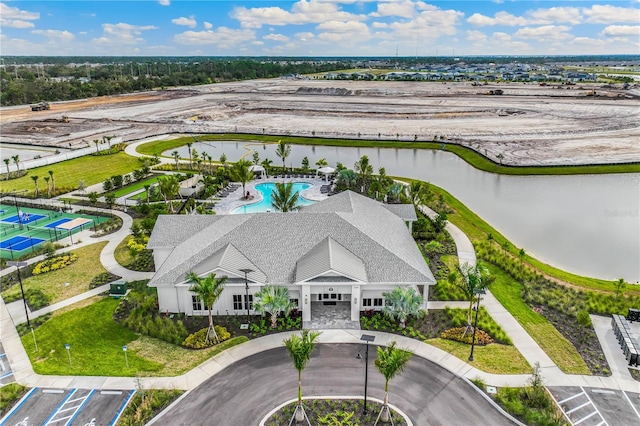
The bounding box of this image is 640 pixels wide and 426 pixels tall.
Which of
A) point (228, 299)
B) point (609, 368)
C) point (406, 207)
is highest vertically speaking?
point (406, 207)

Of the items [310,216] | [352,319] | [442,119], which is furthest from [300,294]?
[442,119]

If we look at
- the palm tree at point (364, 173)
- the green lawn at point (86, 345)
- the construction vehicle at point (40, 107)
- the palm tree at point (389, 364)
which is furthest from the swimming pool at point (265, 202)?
the construction vehicle at point (40, 107)

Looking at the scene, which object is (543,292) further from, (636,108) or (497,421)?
(636,108)

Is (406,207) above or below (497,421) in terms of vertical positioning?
above

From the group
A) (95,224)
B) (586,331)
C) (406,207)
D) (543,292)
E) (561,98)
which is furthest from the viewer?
(561,98)

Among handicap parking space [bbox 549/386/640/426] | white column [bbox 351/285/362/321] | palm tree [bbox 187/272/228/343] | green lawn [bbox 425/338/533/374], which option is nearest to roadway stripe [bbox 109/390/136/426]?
palm tree [bbox 187/272/228/343]

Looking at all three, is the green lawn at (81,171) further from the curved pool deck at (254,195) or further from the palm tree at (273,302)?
the palm tree at (273,302)

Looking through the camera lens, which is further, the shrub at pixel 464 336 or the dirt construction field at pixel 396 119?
the dirt construction field at pixel 396 119
